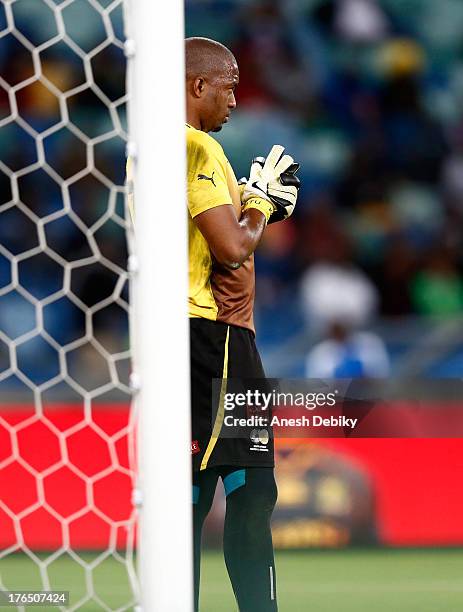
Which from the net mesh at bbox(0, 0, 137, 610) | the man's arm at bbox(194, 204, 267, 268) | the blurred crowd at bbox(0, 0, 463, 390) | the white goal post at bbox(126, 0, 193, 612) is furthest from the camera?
the blurred crowd at bbox(0, 0, 463, 390)

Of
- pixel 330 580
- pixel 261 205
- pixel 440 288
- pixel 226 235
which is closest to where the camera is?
pixel 226 235

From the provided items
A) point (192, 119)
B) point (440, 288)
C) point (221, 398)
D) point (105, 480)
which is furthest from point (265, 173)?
point (440, 288)

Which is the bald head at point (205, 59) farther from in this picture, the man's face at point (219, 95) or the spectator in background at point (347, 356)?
the spectator in background at point (347, 356)

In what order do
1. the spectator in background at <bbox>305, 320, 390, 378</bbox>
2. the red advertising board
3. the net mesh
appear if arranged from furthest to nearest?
the spectator in background at <bbox>305, 320, 390, 378</bbox>
the red advertising board
the net mesh

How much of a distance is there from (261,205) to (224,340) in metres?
0.27

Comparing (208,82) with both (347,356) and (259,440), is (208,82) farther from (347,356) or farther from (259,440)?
A: (347,356)

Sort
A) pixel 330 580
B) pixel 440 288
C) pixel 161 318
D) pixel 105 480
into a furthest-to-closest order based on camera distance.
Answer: pixel 440 288, pixel 105 480, pixel 330 580, pixel 161 318

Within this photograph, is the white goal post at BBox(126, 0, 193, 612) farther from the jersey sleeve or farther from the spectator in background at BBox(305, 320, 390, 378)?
the spectator in background at BBox(305, 320, 390, 378)

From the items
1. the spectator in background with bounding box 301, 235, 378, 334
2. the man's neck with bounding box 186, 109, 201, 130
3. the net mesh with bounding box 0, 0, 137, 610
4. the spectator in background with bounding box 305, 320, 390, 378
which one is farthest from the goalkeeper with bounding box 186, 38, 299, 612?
the spectator in background with bounding box 301, 235, 378, 334

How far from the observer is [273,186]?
→ 237 centimetres

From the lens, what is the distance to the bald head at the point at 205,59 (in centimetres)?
230

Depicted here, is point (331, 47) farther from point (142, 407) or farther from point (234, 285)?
point (142, 407)

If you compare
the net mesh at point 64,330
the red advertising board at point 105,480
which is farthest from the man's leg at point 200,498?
the red advertising board at point 105,480

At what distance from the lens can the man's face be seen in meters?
2.30
